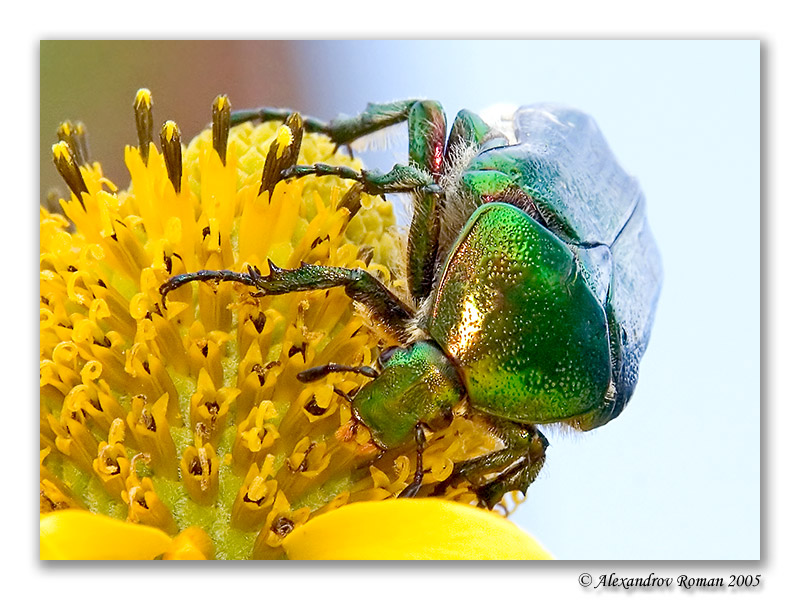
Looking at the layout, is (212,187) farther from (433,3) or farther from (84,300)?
(433,3)

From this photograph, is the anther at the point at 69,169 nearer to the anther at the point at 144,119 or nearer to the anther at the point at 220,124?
the anther at the point at 144,119

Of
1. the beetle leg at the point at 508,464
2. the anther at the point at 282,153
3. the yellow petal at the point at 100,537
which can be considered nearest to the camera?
the yellow petal at the point at 100,537

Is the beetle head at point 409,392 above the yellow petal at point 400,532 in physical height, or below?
above

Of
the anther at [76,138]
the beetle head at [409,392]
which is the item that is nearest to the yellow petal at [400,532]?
the beetle head at [409,392]

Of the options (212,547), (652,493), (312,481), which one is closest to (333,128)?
(312,481)

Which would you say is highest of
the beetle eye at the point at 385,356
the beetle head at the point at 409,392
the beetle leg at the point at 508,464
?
the beetle eye at the point at 385,356

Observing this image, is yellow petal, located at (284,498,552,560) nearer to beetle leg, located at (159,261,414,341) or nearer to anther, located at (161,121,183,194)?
beetle leg, located at (159,261,414,341)

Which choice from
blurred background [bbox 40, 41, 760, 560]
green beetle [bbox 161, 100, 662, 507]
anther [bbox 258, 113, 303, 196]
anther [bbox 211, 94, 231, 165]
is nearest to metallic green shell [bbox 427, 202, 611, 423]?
green beetle [bbox 161, 100, 662, 507]
